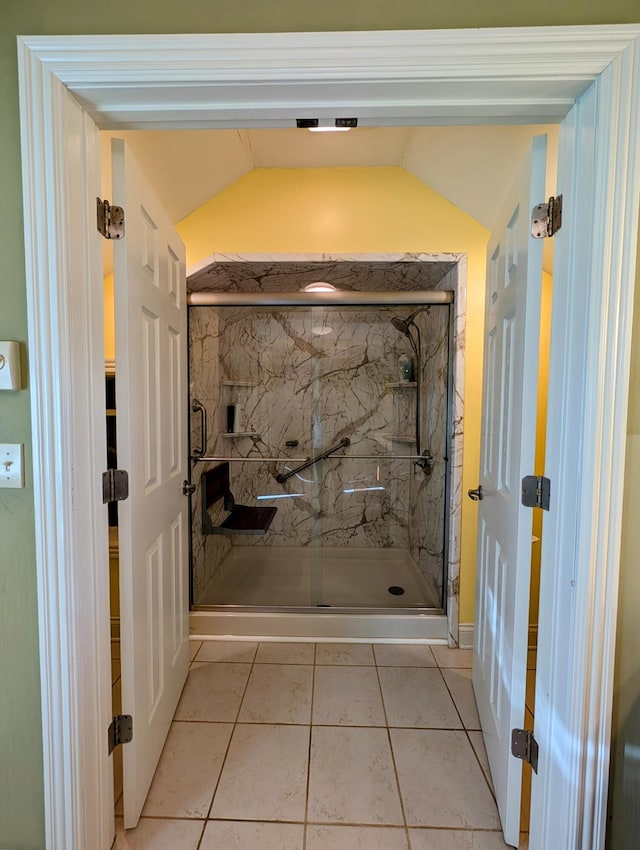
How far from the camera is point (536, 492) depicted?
1.01 meters

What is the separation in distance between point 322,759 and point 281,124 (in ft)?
6.74

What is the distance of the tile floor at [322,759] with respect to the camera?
1136mm

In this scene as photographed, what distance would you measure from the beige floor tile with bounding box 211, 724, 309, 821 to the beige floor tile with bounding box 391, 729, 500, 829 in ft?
1.18

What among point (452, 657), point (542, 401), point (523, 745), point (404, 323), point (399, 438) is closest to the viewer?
point (523, 745)

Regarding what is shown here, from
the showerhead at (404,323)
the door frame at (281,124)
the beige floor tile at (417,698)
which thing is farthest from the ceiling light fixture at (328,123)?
the beige floor tile at (417,698)

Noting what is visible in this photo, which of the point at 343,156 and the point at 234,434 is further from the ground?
the point at 343,156

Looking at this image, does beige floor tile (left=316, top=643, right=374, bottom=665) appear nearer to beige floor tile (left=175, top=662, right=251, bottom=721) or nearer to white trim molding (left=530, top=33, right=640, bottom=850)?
beige floor tile (left=175, top=662, right=251, bottom=721)

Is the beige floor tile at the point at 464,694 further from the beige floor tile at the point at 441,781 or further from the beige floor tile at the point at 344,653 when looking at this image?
the beige floor tile at the point at 344,653

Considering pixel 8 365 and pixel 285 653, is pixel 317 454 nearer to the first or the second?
pixel 285 653

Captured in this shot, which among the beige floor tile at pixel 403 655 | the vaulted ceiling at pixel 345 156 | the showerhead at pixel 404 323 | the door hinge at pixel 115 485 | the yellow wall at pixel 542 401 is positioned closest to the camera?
the door hinge at pixel 115 485

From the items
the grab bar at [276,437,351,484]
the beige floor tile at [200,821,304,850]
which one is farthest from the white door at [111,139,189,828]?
the grab bar at [276,437,351,484]

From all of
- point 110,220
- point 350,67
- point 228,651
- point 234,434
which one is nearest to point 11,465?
point 110,220

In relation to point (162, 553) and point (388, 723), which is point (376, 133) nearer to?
point (162, 553)

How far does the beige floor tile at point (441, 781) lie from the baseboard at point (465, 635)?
57 cm
